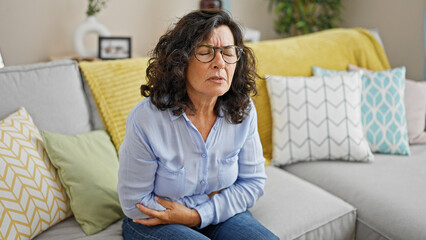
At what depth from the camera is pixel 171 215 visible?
1162mm

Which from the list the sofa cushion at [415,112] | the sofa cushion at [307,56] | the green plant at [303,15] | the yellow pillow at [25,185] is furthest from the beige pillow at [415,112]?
the yellow pillow at [25,185]

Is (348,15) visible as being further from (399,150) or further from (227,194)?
(227,194)

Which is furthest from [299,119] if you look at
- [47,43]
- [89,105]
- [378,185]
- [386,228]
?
[47,43]

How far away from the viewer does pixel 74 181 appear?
1.30 metres

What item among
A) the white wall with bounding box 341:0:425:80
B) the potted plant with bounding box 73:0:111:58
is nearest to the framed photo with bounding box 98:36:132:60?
the potted plant with bounding box 73:0:111:58

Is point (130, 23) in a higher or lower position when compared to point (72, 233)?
higher

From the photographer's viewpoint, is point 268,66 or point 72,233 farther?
point 268,66

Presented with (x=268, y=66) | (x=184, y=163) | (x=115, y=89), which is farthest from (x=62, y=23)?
(x=184, y=163)

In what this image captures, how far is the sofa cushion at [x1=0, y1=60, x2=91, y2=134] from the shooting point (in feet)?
4.61

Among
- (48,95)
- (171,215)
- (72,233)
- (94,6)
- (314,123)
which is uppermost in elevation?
(94,6)

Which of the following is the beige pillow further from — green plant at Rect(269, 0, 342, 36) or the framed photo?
the framed photo

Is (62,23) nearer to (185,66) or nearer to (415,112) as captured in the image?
(185,66)

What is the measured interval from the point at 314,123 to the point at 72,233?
3.59 ft

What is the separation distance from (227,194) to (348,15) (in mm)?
2445
